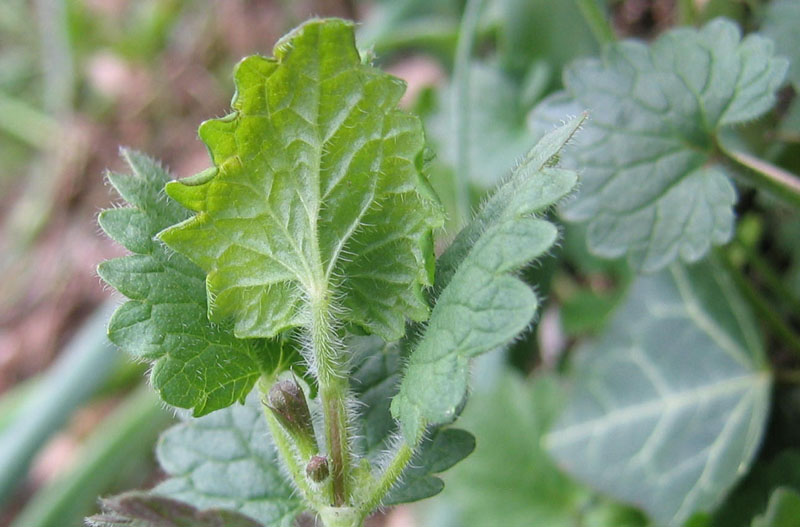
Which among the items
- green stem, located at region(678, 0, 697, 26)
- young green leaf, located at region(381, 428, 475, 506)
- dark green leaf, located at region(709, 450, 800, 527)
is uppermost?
green stem, located at region(678, 0, 697, 26)

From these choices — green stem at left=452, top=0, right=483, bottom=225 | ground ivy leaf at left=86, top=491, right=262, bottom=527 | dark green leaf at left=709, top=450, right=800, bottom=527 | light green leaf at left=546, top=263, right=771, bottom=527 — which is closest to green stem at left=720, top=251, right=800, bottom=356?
light green leaf at left=546, top=263, right=771, bottom=527

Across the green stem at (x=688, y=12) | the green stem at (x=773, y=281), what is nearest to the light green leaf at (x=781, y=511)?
the green stem at (x=773, y=281)

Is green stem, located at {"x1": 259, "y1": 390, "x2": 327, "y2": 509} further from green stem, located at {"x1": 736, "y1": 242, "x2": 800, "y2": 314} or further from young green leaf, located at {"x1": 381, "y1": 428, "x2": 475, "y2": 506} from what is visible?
green stem, located at {"x1": 736, "y1": 242, "x2": 800, "y2": 314}

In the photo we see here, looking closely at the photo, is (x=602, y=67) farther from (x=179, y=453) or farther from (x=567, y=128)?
(x=179, y=453)

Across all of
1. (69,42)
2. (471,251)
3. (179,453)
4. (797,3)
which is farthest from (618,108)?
(69,42)

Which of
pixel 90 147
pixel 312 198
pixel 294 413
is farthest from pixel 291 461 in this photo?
pixel 90 147

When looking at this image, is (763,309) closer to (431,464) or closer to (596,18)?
(596,18)

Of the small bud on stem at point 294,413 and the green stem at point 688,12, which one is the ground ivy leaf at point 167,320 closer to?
the small bud on stem at point 294,413
